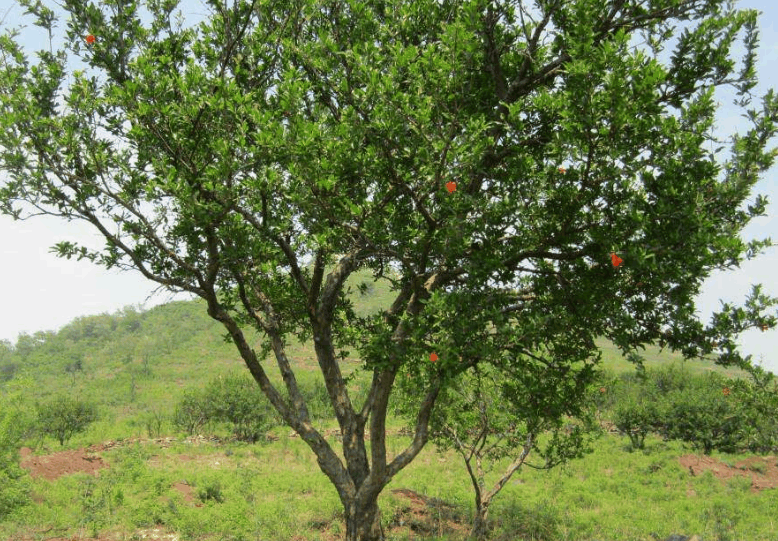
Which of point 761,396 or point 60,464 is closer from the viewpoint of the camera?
point 761,396

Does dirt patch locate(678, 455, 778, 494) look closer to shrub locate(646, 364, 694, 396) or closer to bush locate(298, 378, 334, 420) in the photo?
shrub locate(646, 364, 694, 396)

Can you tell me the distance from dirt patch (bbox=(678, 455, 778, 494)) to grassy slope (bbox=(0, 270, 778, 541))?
1055 mm

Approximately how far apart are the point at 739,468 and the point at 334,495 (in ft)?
86.4

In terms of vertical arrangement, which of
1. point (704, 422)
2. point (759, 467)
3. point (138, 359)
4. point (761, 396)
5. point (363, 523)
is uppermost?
point (138, 359)

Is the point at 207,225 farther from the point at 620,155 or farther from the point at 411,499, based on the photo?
the point at 411,499

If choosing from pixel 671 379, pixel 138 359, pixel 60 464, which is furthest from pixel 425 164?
pixel 138 359

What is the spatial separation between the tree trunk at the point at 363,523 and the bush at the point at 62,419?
40.8 meters

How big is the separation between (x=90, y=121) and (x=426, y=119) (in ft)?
18.6

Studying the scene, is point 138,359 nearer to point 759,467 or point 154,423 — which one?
point 154,423

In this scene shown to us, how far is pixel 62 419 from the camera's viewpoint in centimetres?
4275

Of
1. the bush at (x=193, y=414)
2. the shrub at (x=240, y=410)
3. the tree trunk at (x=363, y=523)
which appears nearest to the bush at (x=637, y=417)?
the shrub at (x=240, y=410)

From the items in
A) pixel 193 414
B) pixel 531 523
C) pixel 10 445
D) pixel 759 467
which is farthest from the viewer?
pixel 193 414

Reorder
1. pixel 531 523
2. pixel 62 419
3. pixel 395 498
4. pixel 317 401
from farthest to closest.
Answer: pixel 317 401 < pixel 62 419 < pixel 395 498 < pixel 531 523

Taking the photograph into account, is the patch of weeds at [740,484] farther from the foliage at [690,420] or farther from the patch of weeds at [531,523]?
the patch of weeds at [531,523]
